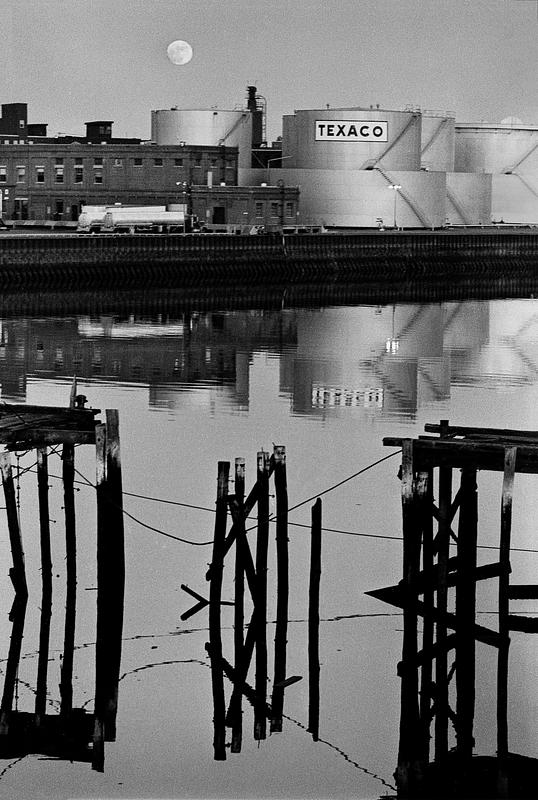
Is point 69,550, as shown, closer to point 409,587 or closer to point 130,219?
point 409,587

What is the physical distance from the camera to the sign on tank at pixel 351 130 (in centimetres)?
8081

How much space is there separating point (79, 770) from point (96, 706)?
1.24m

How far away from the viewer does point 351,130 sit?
81.0m

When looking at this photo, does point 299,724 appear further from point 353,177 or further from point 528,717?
point 353,177

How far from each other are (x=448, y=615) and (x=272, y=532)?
4.52 meters

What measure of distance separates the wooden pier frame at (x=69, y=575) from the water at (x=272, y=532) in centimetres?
12

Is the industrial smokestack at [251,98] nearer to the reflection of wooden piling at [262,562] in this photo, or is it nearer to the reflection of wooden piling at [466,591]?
the reflection of wooden piling at [262,562]

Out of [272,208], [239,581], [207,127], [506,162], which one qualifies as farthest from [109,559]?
[506,162]

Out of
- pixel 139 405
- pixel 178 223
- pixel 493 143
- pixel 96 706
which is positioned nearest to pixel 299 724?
pixel 96 706

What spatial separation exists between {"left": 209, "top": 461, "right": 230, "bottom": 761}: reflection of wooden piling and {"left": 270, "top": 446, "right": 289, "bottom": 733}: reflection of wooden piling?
46 cm

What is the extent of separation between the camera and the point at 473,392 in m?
34.3

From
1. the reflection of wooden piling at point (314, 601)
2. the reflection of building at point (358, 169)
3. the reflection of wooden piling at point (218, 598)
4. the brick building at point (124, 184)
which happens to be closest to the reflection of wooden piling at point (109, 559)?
the reflection of wooden piling at point (218, 598)

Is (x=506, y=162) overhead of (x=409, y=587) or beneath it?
overhead

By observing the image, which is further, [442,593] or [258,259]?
[258,259]
